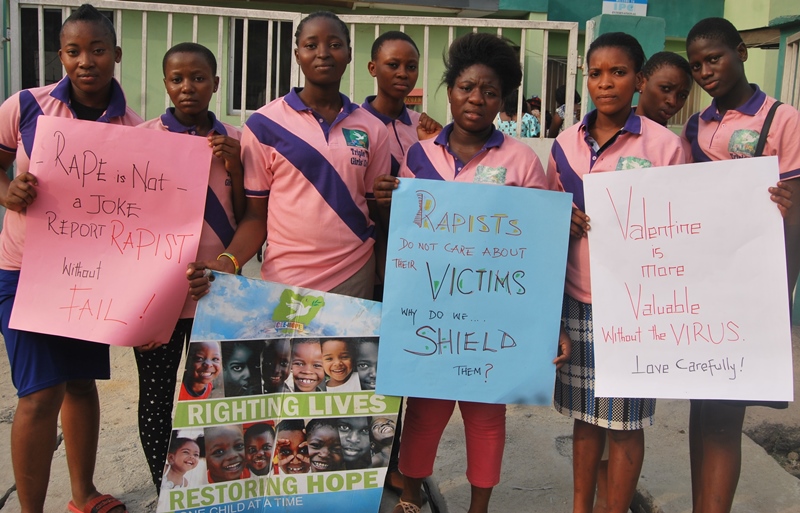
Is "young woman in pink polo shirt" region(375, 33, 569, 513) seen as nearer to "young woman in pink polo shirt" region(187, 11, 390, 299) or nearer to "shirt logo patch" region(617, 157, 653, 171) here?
"young woman in pink polo shirt" region(187, 11, 390, 299)

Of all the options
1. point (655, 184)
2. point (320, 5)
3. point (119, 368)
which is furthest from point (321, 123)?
point (320, 5)

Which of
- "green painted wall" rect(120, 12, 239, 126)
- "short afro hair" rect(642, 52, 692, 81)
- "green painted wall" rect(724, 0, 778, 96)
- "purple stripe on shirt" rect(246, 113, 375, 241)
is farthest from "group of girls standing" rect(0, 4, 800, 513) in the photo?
"green painted wall" rect(724, 0, 778, 96)

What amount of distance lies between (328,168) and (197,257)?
60cm

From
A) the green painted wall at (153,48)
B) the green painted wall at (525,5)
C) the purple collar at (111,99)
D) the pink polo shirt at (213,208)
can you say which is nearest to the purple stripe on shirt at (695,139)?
the pink polo shirt at (213,208)

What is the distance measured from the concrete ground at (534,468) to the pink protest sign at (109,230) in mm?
984

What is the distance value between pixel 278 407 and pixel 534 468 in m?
1.49

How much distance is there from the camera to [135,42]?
8.69 m

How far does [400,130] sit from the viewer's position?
3.26m

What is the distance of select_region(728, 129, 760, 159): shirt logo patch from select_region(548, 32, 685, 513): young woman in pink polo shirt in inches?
9.8

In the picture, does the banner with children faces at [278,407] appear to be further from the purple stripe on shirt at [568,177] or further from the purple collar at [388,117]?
the purple collar at [388,117]

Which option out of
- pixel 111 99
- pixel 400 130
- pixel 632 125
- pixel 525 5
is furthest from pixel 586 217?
pixel 525 5

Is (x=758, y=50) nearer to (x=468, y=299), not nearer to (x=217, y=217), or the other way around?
(x=468, y=299)

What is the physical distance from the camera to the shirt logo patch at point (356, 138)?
2.63 meters

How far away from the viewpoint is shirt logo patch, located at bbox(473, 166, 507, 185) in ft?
8.29
